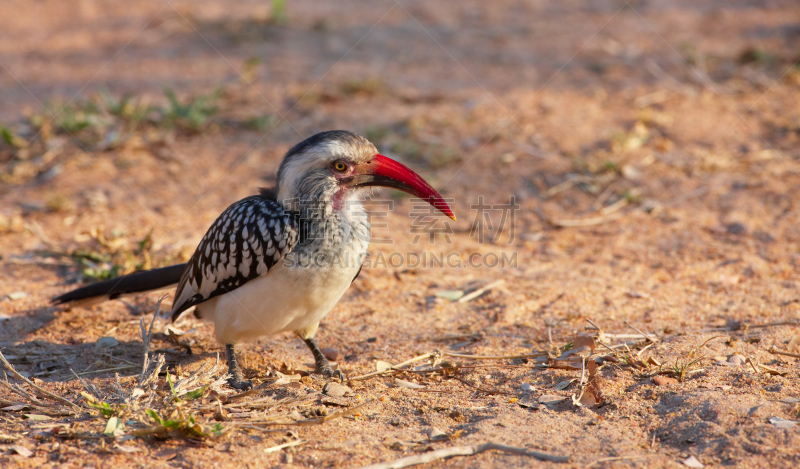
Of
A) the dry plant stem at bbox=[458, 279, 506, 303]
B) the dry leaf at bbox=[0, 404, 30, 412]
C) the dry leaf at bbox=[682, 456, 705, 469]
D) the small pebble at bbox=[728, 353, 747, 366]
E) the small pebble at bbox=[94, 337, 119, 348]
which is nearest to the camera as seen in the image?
the dry leaf at bbox=[682, 456, 705, 469]

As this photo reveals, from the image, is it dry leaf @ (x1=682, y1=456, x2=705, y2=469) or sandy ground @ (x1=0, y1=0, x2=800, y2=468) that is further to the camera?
sandy ground @ (x1=0, y1=0, x2=800, y2=468)

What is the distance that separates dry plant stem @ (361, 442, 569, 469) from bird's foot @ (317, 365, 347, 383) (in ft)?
3.28

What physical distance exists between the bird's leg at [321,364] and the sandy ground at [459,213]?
9cm

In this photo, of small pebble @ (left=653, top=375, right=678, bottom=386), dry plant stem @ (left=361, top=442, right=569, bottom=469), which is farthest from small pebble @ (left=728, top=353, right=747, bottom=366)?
dry plant stem @ (left=361, top=442, right=569, bottom=469)

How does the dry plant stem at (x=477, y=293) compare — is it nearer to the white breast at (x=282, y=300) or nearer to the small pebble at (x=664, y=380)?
the white breast at (x=282, y=300)

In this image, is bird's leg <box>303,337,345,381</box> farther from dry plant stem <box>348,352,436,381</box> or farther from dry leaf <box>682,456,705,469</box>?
dry leaf <box>682,456,705,469</box>

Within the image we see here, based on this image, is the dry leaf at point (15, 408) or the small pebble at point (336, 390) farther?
the small pebble at point (336, 390)

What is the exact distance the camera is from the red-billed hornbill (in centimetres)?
337

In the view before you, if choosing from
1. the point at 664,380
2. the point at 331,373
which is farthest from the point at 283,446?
the point at 664,380

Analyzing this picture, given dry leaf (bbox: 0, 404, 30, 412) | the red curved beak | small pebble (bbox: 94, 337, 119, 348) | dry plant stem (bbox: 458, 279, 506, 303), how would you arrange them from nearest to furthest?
dry leaf (bbox: 0, 404, 30, 412) < the red curved beak < small pebble (bbox: 94, 337, 119, 348) < dry plant stem (bbox: 458, 279, 506, 303)

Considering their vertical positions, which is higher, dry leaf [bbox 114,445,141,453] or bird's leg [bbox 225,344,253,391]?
bird's leg [bbox 225,344,253,391]

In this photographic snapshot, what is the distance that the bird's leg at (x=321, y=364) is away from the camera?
3607 millimetres

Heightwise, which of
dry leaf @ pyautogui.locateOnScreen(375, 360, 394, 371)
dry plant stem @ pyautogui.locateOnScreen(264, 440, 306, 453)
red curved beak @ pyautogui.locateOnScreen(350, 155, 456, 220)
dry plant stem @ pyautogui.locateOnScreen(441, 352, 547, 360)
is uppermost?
red curved beak @ pyautogui.locateOnScreen(350, 155, 456, 220)

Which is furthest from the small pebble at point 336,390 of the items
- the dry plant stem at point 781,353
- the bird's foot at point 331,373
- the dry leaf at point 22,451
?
the dry plant stem at point 781,353
